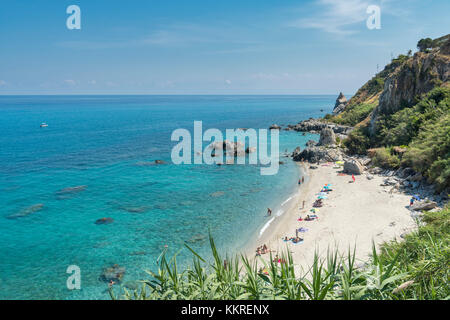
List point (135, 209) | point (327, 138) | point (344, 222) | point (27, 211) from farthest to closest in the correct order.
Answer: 1. point (327, 138)
2. point (27, 211)
3. point (135, 209)
4. point (344, 222)

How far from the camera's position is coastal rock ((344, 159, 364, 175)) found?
37719mm

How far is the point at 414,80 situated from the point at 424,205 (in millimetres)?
30985

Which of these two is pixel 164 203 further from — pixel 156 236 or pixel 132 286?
pixel 132 286

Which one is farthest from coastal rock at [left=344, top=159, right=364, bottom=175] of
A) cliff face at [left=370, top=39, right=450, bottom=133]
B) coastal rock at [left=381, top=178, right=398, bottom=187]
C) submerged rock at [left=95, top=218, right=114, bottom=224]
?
submerged rock at [left=95, top=218, right=114, bottom=224]

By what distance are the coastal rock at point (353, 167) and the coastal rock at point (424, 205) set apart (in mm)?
13213

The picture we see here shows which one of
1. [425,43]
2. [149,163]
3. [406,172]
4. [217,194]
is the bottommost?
Answer: [217,194]

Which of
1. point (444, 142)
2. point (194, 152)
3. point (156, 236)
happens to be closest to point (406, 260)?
point (156, 236)

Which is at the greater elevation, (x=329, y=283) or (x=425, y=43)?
(x=425, y=43)

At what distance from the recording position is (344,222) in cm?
Result: 2491

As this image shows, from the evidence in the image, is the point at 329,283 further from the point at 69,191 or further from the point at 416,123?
the point at 69,191

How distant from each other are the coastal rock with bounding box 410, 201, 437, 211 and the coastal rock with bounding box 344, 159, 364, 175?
13213 millimetres

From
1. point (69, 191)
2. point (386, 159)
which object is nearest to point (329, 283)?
point (386, 159)

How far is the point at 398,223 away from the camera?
2248 centimetres

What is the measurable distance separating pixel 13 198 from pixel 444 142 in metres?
51.6
